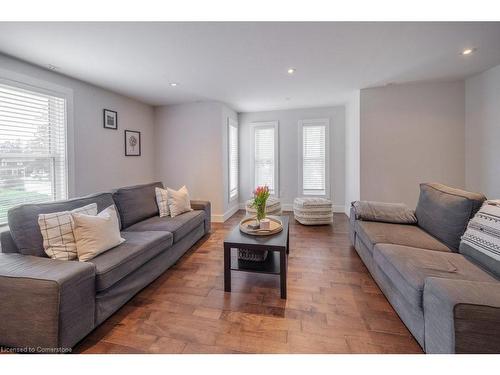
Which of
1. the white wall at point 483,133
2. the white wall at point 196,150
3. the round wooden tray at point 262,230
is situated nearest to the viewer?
the round wooden tray at point 262,230

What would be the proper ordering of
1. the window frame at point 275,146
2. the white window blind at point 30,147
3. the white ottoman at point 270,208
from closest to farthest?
the white window blind at point 30,147 → the white ottoman at point 270,208 → the window frame at point 275,146

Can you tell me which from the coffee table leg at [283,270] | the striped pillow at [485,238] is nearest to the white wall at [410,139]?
the striped pillow at [485,238]

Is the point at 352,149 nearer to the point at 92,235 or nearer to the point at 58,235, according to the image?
the point at 92,235

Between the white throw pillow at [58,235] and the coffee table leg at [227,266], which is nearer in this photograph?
the white throw pillow at [58,235]

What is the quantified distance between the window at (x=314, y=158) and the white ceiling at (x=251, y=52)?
5.34 feet

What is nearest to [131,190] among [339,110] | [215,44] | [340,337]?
[215,44]

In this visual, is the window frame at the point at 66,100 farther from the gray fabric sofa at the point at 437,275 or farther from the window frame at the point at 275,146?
the gray fabric sofa at the point at 437,275

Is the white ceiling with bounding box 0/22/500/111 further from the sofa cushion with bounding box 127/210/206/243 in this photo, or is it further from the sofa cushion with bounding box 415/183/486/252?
the sofa cushion with bounding box 127/210/206/243

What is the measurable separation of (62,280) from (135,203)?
65.7 inches

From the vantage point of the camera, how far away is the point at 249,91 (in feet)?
12.8

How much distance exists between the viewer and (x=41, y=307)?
4.42 ft

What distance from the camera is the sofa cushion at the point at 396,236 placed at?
2.05m

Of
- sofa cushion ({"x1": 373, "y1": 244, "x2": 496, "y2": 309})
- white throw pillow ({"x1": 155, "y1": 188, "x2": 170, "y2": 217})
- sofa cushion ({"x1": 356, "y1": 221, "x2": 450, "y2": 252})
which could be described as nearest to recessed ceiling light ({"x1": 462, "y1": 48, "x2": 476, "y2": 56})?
sofa cushion ({"x1": 356, "y1": 221, "x2": 450, "y2": 252})

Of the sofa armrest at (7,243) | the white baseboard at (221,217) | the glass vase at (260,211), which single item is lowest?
the white baseboard at (221,217)
